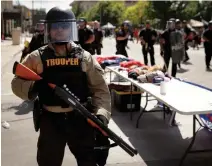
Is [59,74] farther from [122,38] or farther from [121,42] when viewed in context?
[121,42]

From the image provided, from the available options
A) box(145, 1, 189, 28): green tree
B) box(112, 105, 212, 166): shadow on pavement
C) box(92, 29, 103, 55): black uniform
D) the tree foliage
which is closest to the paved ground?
box(112, 105, 212, 166): shadow on pavement

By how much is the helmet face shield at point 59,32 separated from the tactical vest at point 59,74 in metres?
0.10

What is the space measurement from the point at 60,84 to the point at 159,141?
3.00 meters

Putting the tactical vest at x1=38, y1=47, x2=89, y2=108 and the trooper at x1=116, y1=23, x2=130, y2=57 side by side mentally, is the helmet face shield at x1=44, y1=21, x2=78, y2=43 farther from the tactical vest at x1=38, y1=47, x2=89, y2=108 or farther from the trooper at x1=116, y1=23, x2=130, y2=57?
the trooper at x1=116, y1=23, x2=130, y2=57

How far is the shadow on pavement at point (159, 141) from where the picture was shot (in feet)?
15.8

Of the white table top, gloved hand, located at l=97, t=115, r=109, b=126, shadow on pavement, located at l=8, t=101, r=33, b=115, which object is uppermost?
gloved hand, located at l=97, t=115, r=109, b=126

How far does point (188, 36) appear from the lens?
54.0 feet

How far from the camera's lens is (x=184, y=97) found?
481cm

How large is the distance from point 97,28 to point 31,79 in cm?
1216

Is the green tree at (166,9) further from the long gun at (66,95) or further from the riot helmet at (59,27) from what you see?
the long gun at (66,95)

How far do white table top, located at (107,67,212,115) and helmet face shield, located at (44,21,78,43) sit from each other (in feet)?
5.44

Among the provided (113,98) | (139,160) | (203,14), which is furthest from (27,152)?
(203,14)

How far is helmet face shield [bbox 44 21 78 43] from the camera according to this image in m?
2.94

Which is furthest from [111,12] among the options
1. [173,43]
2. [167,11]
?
[173,43]
